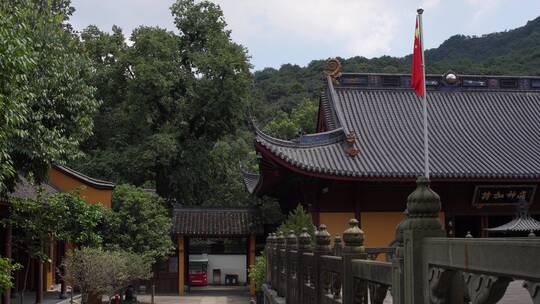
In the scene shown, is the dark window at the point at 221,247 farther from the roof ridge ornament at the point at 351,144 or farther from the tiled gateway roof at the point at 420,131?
the roof ridge ornament at the point at 351,144

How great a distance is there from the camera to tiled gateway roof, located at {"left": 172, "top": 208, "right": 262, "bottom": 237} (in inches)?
1048

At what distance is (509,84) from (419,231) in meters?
20.9

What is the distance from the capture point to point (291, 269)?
1028cm

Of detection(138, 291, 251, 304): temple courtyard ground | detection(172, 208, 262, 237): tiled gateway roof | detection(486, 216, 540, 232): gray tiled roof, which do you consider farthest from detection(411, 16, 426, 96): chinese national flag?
detection(172, 208, 262, 237): tiled gateway roof

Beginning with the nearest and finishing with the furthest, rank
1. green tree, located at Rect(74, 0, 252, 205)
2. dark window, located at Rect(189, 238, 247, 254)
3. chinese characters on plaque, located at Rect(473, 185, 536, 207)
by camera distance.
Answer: chinese characters on plaque, located at Rect(473, 185, 536, 207) → green tree, located at Rect(74, 0, 252, 205) → dark window, located at Rect(189, 238, 247, 254)

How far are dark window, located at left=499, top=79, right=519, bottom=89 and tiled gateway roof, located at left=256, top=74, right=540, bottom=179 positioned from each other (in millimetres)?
33

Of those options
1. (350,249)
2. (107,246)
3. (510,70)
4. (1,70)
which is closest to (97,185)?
(107,246)

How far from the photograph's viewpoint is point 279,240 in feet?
44.3

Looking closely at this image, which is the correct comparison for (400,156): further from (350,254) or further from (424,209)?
(424,209)

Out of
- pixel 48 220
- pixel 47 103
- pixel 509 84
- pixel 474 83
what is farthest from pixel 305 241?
pixel 509 84

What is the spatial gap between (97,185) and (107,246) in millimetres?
1998

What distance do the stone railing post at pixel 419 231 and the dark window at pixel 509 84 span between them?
20.7 m

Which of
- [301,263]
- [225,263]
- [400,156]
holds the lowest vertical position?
[225,263]

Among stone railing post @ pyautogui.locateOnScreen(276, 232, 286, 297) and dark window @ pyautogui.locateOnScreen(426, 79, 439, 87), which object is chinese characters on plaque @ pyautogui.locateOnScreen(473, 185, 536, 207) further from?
stone railing post @ pyautogui.locateOnScreen(276, 232, 286, 297)
